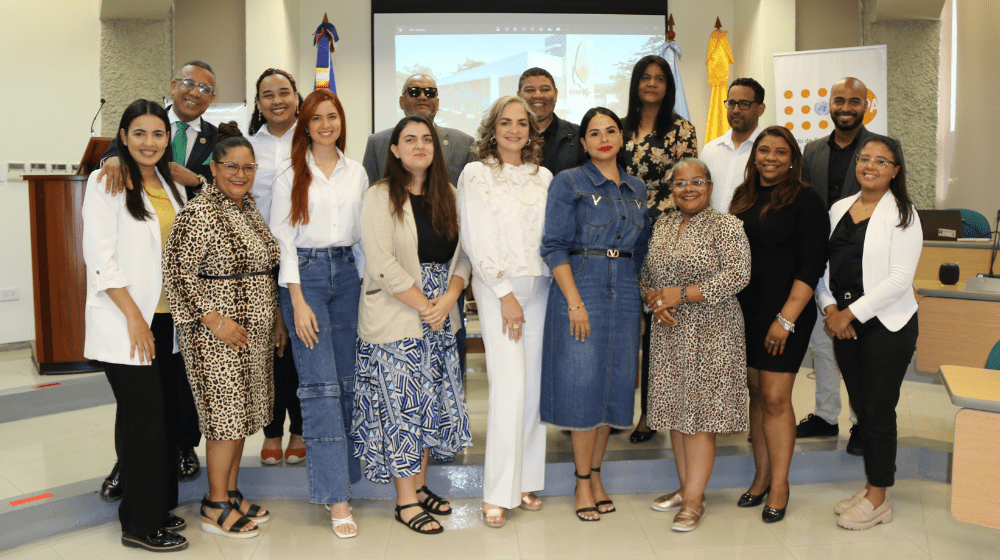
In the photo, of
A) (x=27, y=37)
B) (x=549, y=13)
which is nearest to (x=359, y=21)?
(x=549, y=13)

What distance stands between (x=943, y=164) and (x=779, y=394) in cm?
559

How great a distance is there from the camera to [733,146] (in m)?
3.45

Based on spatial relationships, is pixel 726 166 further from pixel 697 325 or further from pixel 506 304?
pixel 506 304

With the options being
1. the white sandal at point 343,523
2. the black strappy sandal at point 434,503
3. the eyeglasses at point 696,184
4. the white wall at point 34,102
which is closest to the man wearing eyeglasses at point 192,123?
the white sandal at point 343,523

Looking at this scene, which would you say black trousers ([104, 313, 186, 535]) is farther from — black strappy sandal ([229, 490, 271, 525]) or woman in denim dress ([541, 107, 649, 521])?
woman in denim dress ([541, 107, 649, 521])

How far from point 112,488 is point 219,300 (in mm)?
1076

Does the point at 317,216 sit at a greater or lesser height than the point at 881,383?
greater

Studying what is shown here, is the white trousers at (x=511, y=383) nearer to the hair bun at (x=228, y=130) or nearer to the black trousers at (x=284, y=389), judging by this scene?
the black trousers at (x=284, y=389)

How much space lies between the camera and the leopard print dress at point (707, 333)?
279cm

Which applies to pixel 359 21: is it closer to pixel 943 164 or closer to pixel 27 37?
pixel 27 37

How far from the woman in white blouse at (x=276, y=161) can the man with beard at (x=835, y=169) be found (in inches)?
95.5

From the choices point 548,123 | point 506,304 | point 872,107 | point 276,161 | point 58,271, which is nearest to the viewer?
point 506,304

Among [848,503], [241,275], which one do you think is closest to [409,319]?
[241,275]

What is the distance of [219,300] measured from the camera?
8.67ft
